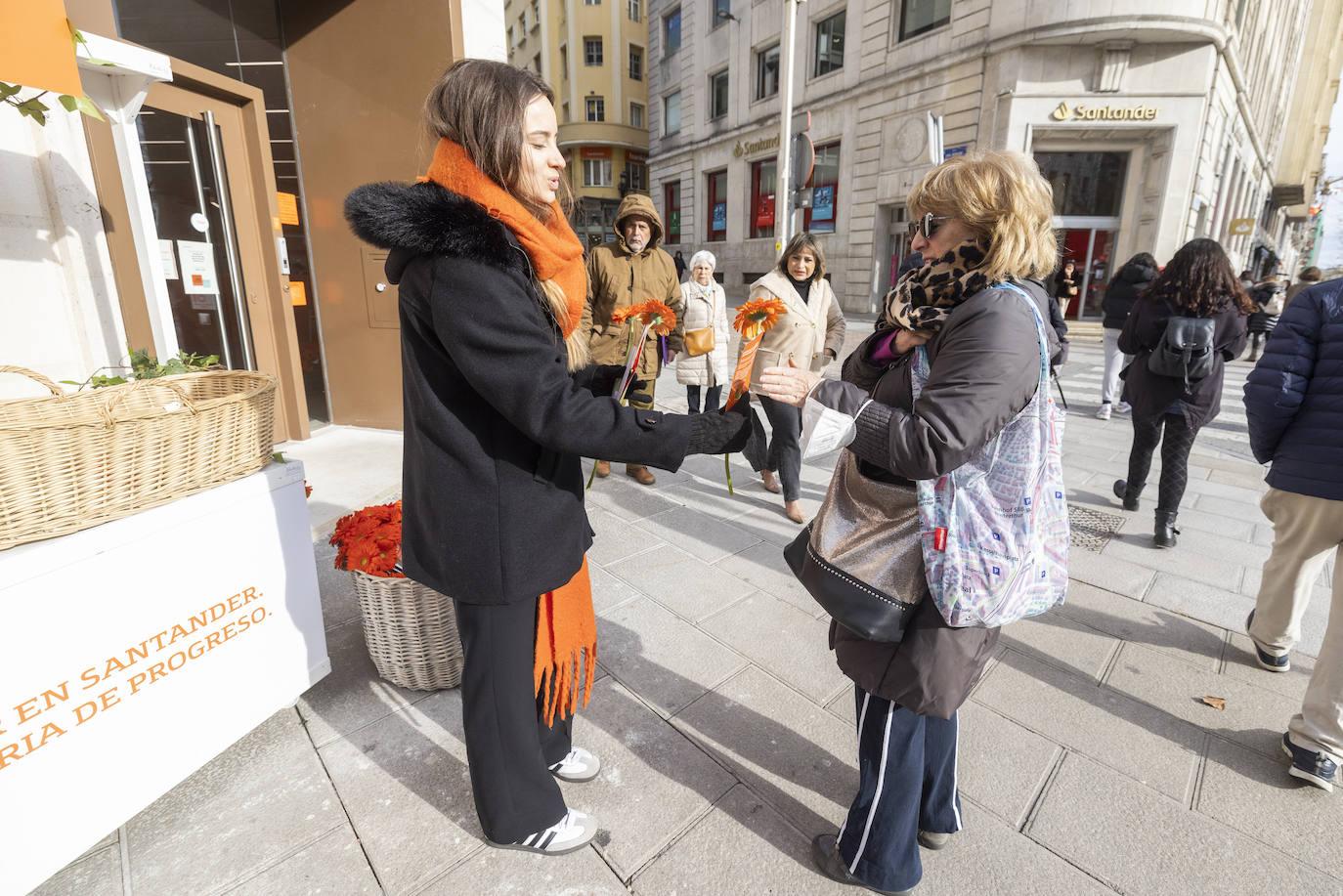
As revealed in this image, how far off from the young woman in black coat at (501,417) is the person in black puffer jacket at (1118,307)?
7297 millimetres

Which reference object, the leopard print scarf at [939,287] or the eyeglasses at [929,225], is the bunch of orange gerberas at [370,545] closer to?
the leopard print scarf at [939,287]

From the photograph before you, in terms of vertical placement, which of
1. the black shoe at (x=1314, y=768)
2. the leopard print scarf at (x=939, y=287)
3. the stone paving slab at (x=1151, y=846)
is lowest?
the stone paving slab at (x=1151, y=846)

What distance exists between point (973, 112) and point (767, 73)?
27.6 ft

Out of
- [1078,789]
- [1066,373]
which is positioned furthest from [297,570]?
[1066,373]

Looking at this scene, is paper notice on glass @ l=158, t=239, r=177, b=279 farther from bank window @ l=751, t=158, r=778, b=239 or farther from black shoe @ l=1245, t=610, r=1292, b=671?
bank window @ l=751, t=158, r=778, b=239

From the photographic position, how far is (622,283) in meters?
4.65

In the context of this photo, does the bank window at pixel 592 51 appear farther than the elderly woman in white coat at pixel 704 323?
Yes

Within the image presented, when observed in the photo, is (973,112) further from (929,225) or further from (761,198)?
(929,225)

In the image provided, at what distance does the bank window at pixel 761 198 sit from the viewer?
2206 cm

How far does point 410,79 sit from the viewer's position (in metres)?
4.78

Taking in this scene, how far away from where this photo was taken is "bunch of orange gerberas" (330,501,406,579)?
230 cm

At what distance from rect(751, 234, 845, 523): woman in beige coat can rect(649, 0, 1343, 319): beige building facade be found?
320 centimetres

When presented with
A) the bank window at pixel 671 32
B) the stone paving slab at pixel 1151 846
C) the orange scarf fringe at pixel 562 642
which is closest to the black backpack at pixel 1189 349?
the stone paving slab at pixel 1151 846

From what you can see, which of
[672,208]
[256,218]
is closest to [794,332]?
[256,218]
